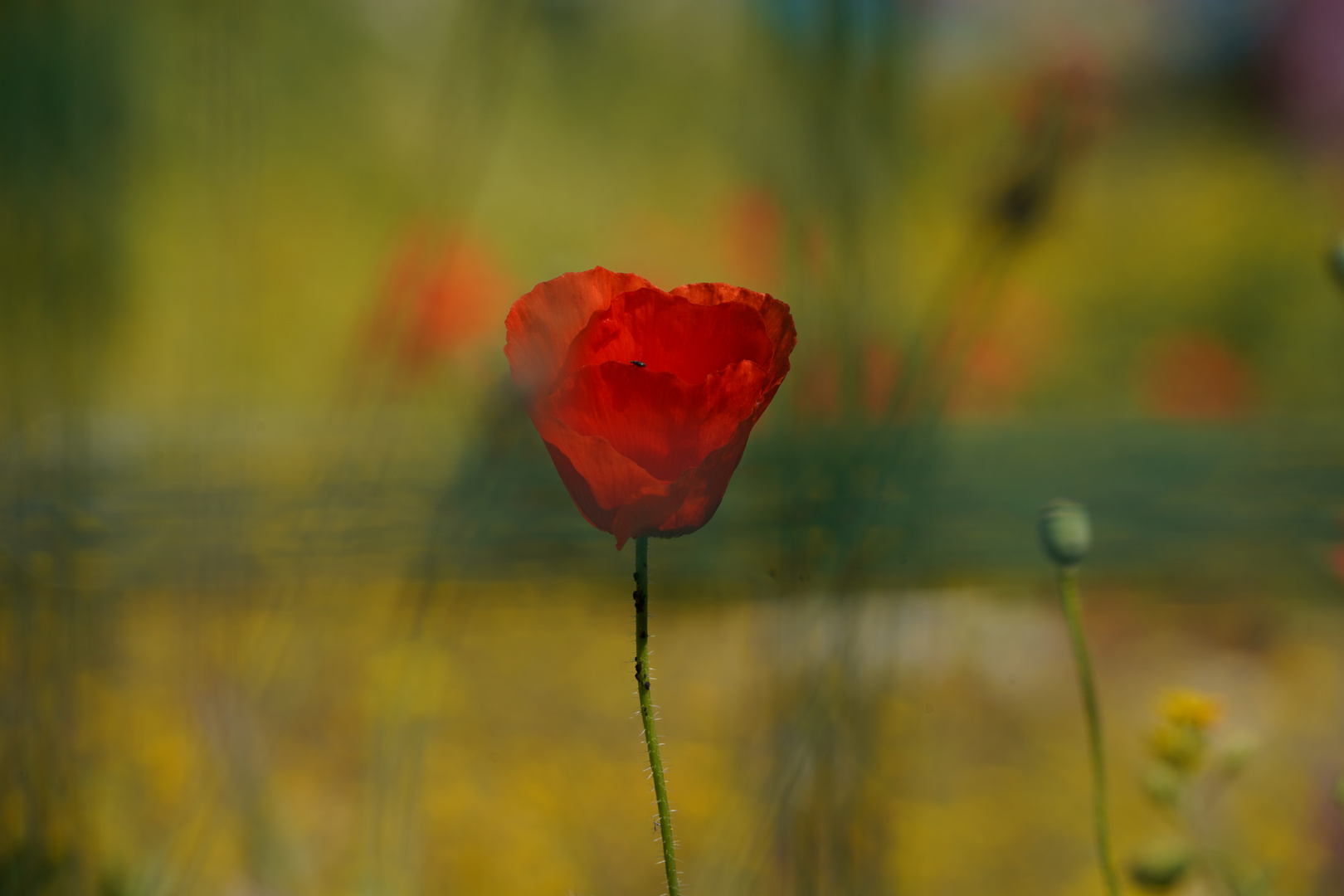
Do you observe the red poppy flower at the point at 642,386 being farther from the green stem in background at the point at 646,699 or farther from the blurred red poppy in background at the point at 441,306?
the blurred red poppy in background at the point at 441,306

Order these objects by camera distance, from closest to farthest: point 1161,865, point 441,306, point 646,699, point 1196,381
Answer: point 646,699 < point 1161,865 < point 441,306 < point 1196,381

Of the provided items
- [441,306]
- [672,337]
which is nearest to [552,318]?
[672,337]

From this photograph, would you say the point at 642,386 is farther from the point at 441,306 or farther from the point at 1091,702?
the point at 441,306

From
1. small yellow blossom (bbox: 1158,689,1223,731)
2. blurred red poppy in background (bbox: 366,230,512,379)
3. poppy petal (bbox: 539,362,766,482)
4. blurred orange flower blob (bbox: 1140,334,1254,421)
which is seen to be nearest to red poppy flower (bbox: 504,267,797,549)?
poppy petal (bbox: 539,362,766,482)

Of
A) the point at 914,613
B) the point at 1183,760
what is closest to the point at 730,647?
the point at 914,613

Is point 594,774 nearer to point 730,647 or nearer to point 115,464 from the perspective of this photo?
point 730,647

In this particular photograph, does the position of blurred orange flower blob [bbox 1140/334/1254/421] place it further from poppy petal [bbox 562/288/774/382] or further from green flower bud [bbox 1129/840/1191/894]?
poppy petal [bbox 562/288/774/382]

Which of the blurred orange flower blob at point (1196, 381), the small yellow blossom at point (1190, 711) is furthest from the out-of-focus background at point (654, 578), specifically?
the blurred orange flower blob at point (1196, 381)
